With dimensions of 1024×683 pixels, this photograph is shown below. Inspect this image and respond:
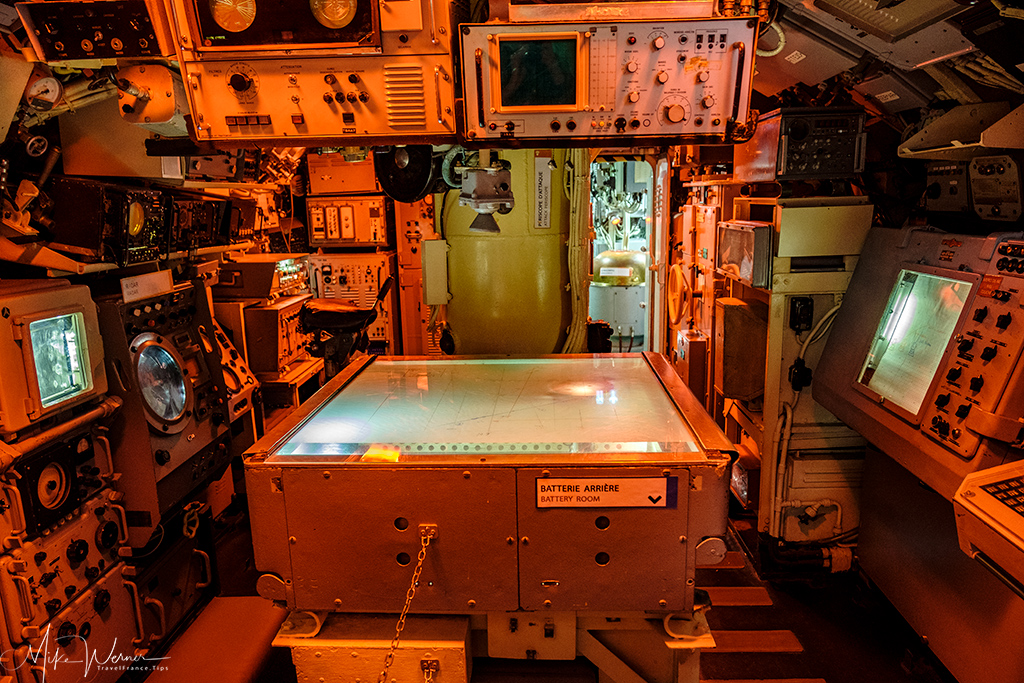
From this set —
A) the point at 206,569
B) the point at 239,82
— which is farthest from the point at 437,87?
the point at 206,569

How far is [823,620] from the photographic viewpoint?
12.2 ft

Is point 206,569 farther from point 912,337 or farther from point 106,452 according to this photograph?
point 912,337

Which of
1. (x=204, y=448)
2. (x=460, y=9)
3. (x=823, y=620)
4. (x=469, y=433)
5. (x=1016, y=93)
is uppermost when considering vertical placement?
(x=460, y=9)

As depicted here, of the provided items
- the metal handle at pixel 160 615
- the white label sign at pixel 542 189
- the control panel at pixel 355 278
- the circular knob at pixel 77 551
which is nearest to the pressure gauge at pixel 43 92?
the circular knob at pixel 77 551

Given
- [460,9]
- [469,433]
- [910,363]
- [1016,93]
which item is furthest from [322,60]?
[1016,93]

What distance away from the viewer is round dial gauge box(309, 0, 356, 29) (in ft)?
7.38

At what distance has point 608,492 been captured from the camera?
75.0 inches

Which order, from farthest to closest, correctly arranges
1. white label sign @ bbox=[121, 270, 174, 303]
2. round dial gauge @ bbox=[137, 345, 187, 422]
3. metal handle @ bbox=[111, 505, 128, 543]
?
1. round dial gauge @ bbox=[137, 345, 187, 422]
2. white label sign @ bbox=[121, 270, 174, 303]
3. metal handle @ bbox=[111, 505, 128, 543]

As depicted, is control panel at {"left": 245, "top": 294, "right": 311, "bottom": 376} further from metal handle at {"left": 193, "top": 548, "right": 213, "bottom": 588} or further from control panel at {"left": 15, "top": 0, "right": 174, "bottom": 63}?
control panel at {"left": 15, "top": 0, "right": 174, "bottom": 63}

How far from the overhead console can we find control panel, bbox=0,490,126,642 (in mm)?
3842

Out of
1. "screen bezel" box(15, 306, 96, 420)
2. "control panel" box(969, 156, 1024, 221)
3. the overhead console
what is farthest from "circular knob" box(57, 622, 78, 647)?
"control panel" box(969, 156, 1024, 221)

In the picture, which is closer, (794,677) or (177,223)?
(794,677)

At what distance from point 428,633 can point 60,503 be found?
6.40 ft

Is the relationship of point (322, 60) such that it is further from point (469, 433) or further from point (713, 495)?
point (713, 495)
